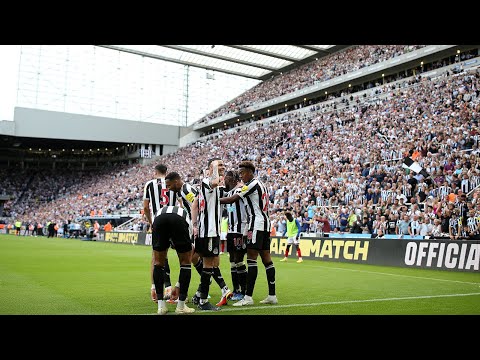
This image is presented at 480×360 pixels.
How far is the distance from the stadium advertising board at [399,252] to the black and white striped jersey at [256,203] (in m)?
8.59

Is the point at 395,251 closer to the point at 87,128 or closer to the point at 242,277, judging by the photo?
the point at 242,277

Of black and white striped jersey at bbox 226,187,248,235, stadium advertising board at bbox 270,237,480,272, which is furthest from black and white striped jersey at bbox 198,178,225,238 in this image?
stadium advertising board at bbox 270,237,480,272

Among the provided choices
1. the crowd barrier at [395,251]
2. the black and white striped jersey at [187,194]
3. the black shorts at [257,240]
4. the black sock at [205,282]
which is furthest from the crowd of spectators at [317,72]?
the black sock at [205,282]

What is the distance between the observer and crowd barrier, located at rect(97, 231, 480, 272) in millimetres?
13789

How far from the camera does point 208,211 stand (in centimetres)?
733

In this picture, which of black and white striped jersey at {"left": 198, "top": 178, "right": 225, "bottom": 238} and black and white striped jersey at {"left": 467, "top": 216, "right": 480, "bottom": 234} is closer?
black and white striped jersey at {"left": 198, "top": 178, "right": 225, "bottom": 238}

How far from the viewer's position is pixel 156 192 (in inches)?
311

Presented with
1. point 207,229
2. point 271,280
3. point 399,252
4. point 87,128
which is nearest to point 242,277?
point 271,280

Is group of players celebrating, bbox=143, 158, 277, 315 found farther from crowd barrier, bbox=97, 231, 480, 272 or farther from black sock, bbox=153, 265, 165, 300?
crowd barrier, bbox=97, 231, 480, 272

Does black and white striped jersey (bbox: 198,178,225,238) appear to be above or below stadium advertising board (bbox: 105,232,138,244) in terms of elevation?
above

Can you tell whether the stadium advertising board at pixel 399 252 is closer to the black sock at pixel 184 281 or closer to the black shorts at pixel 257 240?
the black shorts at pixel 257 240
